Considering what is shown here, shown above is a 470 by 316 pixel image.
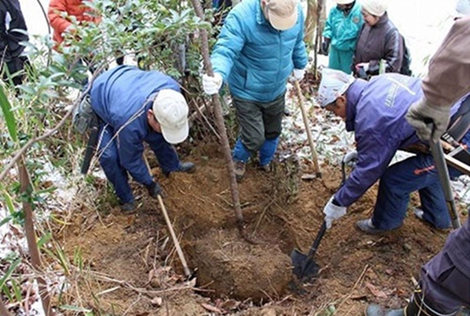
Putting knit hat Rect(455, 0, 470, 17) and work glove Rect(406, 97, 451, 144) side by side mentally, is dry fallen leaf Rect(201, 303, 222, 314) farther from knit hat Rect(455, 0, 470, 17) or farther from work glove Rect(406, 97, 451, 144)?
knit hat Rect(455, 0, 470, 17)

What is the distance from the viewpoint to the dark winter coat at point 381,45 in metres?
4.02

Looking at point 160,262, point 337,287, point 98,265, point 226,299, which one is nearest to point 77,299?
point 98,265

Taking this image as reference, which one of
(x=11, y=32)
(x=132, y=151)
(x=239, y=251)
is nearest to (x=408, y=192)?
(x=239, y=251)

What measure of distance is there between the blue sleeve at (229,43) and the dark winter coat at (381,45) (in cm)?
143

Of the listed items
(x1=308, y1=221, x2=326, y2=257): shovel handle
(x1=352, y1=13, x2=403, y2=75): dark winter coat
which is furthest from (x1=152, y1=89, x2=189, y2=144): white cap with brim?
(x1=352, y1=13, x2=403, y2=75): dark winter coat

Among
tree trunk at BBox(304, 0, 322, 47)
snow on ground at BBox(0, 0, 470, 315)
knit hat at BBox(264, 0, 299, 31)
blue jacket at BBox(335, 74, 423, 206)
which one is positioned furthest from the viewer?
tree trunk at BBox(304, 0, 322, 47)

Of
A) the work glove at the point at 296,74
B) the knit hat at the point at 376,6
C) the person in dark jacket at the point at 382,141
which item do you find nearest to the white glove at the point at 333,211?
the person in dark jacket at the point at 382,141

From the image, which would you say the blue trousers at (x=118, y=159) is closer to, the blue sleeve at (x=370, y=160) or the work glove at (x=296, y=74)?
the work glove at (x=296, y=74)

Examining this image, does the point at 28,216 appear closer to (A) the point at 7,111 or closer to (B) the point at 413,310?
(A) the point at 7,111

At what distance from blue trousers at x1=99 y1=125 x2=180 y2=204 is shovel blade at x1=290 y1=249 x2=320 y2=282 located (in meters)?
1.28

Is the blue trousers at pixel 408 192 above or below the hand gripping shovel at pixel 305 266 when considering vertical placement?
above

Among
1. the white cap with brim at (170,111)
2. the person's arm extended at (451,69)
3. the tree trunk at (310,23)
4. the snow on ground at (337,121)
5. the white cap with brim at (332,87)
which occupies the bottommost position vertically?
the snow on ground at (337,121)

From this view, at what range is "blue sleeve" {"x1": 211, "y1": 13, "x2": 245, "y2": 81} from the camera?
10.6 feet

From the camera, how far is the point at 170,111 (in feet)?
9.52
